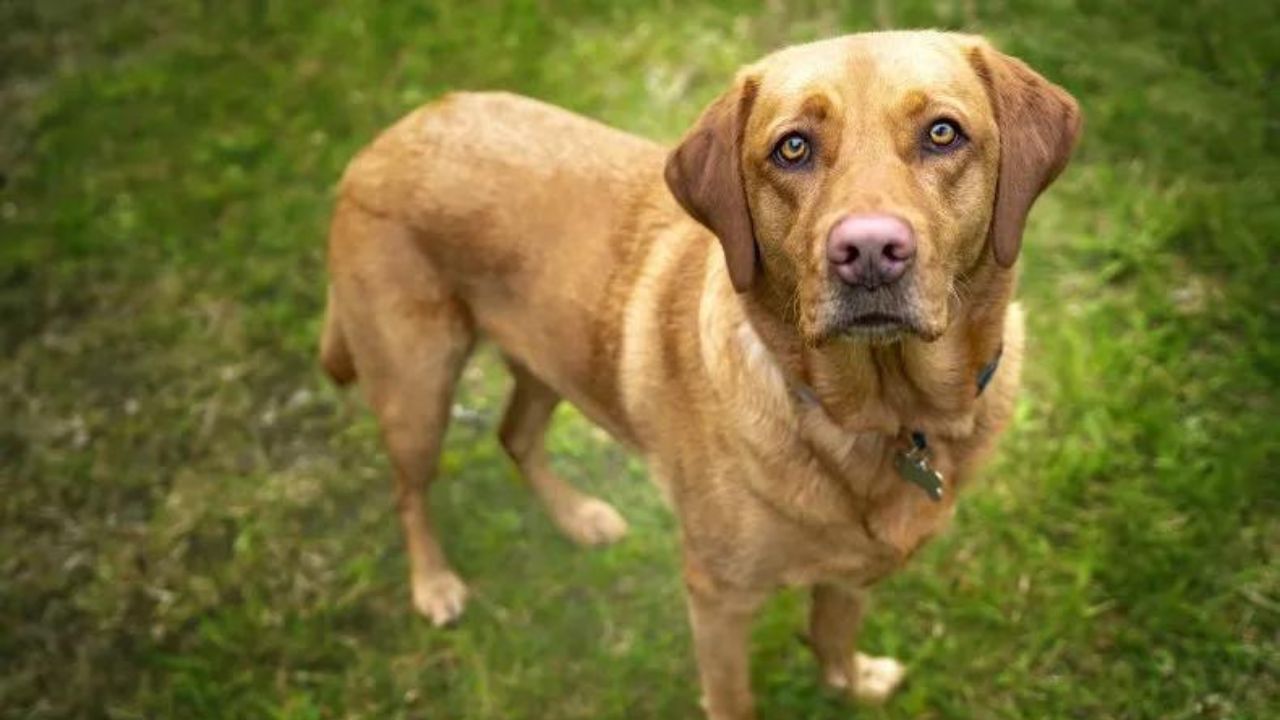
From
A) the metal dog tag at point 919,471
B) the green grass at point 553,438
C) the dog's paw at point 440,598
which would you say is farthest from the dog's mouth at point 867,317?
the dog's paw at point 440,598

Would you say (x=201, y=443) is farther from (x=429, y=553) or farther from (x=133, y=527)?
(x=429, y=553)

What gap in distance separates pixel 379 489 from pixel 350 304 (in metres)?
1.03

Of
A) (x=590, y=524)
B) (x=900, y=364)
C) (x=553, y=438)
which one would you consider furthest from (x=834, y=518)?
(x=553, y=438)

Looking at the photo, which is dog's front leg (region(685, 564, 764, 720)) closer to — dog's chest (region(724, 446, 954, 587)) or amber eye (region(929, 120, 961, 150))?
dog's chest (region(724, 446, 954, 587))

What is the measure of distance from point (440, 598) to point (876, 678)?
1347mm

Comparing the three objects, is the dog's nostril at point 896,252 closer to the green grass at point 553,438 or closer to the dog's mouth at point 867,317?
the dog's mouth at point 867,317

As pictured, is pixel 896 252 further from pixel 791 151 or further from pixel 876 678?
pixel 876 678

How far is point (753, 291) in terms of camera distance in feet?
8.49

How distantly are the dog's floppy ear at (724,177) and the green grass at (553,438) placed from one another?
1.51m

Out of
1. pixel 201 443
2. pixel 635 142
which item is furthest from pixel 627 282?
pixel 201 443

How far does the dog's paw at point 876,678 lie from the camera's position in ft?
11.1

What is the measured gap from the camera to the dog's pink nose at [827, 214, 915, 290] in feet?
7.14

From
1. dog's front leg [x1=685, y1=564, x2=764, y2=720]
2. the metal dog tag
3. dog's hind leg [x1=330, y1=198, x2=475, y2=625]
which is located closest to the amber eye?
the metal dog tag

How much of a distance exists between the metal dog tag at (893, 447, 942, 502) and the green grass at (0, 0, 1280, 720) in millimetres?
995
